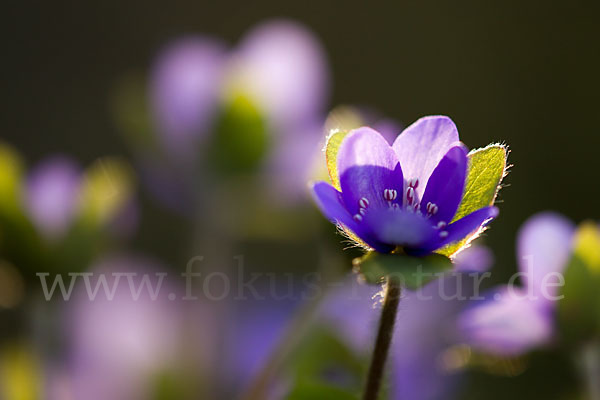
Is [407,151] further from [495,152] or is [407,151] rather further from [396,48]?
[396,48]

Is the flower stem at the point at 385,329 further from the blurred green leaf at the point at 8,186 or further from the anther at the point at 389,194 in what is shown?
the blurred green leaf at the point at 8,186

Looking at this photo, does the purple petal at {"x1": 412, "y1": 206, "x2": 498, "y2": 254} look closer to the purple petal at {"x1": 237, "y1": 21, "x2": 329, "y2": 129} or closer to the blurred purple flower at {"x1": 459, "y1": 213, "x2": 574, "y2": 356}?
the blurred purple flower at {"x1": 459, "y1": 213, "x2": 574, "y2": 356}

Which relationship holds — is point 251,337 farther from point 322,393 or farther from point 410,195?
point 410,195

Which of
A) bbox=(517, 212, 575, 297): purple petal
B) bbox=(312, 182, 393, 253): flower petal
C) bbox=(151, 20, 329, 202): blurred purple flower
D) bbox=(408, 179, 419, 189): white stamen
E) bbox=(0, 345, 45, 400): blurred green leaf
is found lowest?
bbox=(0, 345, 45, 400): blurred green leaf

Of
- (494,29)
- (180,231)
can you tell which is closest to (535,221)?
(180,231)

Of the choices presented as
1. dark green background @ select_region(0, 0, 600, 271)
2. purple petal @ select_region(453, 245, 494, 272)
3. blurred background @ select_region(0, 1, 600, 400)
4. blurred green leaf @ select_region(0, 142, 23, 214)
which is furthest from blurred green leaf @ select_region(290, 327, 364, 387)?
dark green background @ select_region(0, 0, 600, 271)

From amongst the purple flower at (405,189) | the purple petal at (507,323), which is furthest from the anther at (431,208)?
the purple petal at (507,323)
